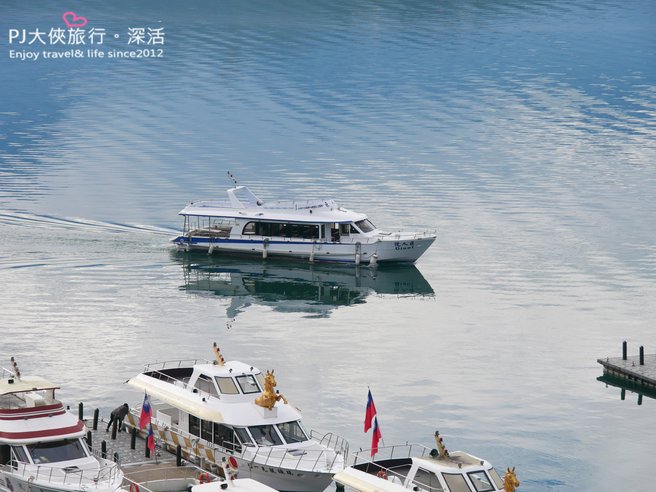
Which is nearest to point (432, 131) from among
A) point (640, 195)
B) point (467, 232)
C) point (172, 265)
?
point (640, 195)

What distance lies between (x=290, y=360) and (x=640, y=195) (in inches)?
2612

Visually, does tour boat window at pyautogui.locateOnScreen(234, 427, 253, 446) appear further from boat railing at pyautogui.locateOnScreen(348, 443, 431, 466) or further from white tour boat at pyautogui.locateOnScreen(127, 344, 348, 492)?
boat railing at pyautogui.locateOnScreen(348, 443, 431, 466)

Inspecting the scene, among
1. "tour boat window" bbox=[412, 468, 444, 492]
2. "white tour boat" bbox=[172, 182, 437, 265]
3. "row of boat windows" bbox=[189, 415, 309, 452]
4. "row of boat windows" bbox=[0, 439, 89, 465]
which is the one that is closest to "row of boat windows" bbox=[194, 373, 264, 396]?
"row of boat windows" bbox=[189, 415, 309, 452]

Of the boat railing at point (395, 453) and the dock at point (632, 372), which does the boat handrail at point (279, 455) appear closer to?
the boat railing at point (395, 453)

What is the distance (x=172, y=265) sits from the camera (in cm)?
11319

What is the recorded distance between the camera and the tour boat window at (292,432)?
2480 inches

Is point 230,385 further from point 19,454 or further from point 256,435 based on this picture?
point 19,454

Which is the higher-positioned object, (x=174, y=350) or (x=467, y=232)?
(x=467, y=232)

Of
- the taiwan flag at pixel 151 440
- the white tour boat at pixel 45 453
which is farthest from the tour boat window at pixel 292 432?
the white tour boat at pixel 45 453

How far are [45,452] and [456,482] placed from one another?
17.1 meters

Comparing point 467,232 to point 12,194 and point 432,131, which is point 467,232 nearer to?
point 12,194

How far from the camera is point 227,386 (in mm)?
64812

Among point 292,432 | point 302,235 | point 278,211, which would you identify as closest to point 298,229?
point 302,235

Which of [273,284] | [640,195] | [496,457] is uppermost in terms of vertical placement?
[640,195]
